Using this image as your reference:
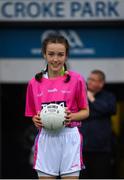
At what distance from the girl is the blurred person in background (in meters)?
2.28

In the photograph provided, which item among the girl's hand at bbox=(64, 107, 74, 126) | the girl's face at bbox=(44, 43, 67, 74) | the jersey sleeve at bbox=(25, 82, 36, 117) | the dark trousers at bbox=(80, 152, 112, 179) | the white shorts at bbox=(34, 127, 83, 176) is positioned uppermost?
the girl's face at bbox=(44, 43, 67, 74)

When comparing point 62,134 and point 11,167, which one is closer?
point 62,134

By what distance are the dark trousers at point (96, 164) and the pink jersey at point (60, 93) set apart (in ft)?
7.99

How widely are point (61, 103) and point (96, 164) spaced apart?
8.94 ft

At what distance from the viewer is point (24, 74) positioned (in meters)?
8.55

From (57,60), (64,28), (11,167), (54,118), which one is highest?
(64,28)

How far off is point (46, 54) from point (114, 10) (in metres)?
3.44

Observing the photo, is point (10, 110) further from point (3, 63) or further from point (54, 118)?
point (54, 118)

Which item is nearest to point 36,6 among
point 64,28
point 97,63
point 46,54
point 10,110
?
point 64,28

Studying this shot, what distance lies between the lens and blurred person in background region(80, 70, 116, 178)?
7470mm

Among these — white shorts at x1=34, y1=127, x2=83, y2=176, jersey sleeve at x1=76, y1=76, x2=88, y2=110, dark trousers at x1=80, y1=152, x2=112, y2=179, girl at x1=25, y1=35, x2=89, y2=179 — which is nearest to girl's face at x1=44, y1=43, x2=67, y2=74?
girl at x1=25, y1=35, x2=89, y2=179

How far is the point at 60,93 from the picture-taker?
16.6 feet

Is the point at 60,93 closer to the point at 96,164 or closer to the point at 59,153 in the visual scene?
the point at 59,153

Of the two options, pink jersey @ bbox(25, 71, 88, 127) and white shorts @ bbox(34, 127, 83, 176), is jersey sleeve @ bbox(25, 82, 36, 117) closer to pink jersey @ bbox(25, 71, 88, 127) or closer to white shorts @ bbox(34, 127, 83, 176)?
pink jersey @ bbox(25, 71, 88, 127)
